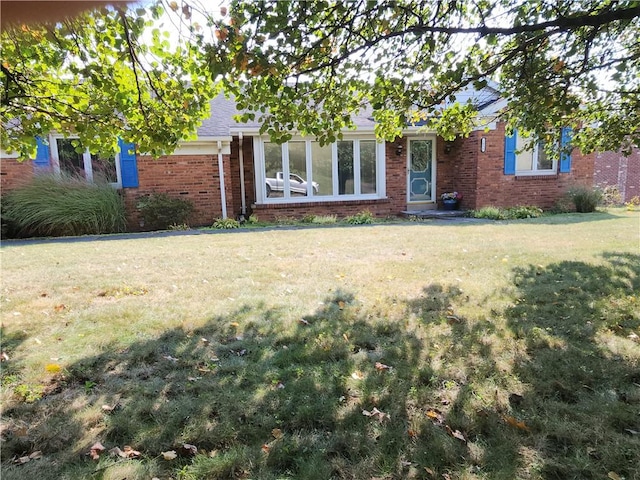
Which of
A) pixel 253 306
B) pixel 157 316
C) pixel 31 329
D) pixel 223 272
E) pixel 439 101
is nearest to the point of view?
pixel 31 329

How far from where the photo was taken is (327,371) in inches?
103

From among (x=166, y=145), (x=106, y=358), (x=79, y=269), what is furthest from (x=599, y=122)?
(x=79, y=269)

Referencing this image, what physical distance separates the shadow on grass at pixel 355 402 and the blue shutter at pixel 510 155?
993 cm

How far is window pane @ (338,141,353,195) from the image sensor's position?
12.4m

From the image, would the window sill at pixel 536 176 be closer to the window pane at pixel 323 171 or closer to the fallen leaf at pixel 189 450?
the window pane at pixel 323 171

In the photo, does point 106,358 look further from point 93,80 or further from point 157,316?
point 93,80

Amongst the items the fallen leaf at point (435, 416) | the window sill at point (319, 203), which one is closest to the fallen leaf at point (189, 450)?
the fallen leaf at point (435, 416)

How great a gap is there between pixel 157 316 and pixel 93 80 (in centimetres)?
216

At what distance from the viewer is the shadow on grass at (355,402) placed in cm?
178

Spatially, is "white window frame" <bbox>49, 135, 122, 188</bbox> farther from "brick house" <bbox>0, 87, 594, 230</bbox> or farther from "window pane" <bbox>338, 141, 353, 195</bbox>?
"window pane" <bbox>338, 141, 353, 195</bbox>

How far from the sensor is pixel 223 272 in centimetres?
525

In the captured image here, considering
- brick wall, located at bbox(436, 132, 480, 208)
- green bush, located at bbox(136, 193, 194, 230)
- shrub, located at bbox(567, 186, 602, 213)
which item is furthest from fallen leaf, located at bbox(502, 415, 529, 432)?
shrub, located at bbox(567, 186, 602, 213)

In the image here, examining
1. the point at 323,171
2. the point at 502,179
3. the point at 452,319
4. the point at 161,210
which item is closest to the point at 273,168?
the point at 323,171

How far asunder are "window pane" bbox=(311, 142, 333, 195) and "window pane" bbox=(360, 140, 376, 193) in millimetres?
1061
